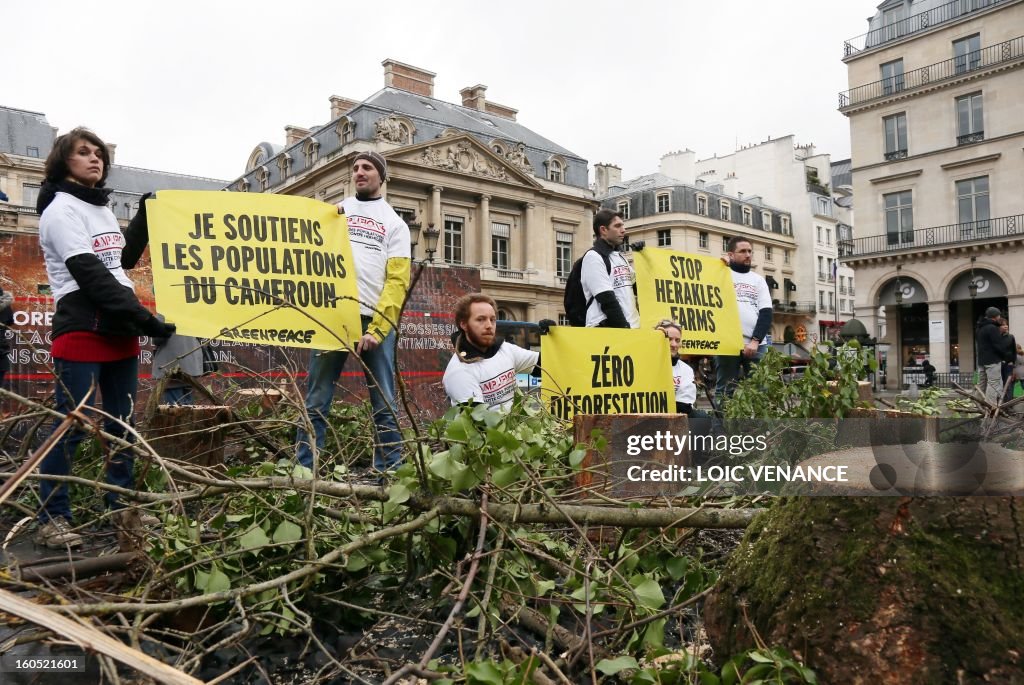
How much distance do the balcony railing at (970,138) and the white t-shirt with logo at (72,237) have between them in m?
37.2

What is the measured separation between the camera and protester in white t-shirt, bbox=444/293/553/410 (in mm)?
4145

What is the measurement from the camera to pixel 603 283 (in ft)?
17.4

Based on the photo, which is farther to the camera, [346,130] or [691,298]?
[346,130]

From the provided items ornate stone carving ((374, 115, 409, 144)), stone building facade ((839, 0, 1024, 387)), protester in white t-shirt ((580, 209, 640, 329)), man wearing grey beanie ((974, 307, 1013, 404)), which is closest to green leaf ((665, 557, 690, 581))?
protester in white t-shirt ((580, 209, 640, 329))

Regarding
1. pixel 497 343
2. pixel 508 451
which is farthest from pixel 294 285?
pixel 508 451

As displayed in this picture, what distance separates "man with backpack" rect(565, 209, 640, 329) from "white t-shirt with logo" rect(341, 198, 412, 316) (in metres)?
1.34

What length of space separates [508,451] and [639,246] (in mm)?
3932

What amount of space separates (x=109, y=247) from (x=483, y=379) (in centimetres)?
204

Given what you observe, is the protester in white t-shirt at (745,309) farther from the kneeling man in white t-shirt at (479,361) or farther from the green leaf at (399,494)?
the green leaf at (399,494)

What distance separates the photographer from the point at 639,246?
5.65 metres

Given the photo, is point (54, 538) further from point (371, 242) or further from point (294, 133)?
point (294, 133)

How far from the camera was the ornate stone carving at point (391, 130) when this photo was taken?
40.1 m

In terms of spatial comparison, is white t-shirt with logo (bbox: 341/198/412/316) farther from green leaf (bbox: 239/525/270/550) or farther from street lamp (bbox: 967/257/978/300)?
street lamp (bbox: 967/257/978/300)

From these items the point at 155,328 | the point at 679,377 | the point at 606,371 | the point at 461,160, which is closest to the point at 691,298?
the point at 679,377
